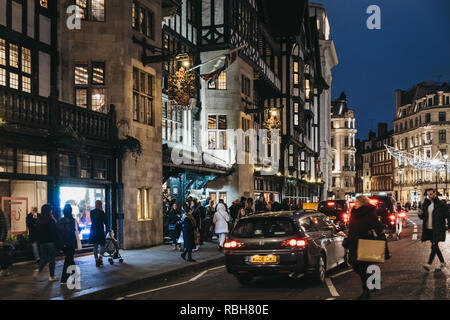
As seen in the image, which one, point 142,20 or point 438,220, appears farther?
point 142,20

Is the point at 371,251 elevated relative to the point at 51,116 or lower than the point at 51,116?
lower

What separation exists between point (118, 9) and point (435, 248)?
12.9m

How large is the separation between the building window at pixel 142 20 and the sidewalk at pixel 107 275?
8.17m

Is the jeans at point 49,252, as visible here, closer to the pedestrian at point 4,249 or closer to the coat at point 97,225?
the pedestrian at point 4,249

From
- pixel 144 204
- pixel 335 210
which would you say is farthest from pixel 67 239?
pixel 335 210

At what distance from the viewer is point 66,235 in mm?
12219

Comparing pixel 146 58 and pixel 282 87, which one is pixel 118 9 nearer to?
pixel 146 58

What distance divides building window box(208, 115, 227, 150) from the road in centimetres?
1770

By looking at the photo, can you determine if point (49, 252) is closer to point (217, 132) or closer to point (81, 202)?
point (81, 202)

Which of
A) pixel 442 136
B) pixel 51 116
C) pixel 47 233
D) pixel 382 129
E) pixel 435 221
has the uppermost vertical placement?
pixel 382 129

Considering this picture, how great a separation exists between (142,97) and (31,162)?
20.1 ft

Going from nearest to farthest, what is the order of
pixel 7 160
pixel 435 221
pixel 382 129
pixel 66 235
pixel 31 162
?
pixel 66 235 → pixel 435 221 → pixel 7 160 → pixel 31 162 → pixel 382 129

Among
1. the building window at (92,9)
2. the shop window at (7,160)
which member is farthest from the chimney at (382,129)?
the shop window at (7,160)

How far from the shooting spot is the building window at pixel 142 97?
68.2 ft
